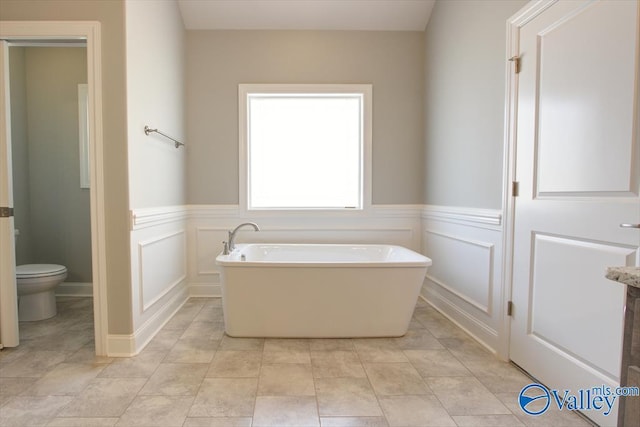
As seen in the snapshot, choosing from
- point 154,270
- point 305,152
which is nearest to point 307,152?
point 305,152

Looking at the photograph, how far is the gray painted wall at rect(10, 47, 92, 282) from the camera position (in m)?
3.19

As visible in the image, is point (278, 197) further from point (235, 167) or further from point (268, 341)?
point (268, 341)

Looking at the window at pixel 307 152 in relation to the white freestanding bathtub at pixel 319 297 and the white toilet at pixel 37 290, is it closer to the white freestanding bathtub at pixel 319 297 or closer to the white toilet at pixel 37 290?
the white freestanding bathtub at pixel 319 297

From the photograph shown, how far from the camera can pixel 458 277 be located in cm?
274

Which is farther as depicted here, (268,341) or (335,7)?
(335,7)

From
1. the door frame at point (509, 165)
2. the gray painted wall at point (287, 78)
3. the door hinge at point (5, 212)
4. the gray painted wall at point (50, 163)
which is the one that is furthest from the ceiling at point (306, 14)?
the door hinge at point (5, 212)

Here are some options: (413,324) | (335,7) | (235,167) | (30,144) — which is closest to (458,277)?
(413,324)

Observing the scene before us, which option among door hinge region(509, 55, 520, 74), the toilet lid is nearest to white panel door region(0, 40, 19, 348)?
the toilet lid

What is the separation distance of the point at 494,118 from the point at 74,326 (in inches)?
136

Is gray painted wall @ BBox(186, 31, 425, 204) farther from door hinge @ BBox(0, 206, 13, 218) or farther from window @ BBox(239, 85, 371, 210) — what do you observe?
door hinge @ BBox(0, 206, 13, 218)

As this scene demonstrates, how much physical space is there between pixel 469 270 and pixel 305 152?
1.92 meters

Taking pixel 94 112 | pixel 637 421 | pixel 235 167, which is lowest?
pixel 637 421

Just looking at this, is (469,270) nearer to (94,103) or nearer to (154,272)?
(154,272)

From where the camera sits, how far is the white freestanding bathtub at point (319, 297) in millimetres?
2336
